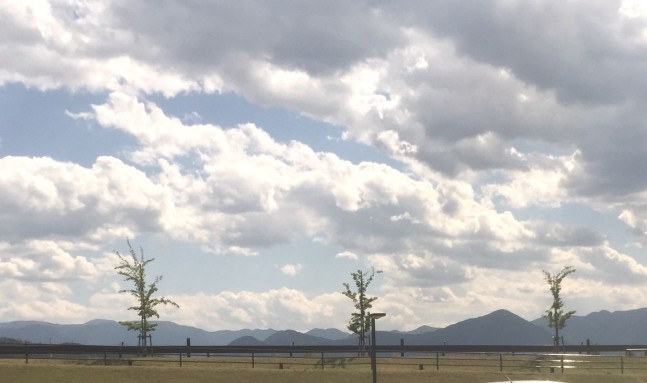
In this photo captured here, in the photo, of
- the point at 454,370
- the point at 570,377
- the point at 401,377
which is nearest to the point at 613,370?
the point at 570,377

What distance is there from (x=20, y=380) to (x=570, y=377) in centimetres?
3388

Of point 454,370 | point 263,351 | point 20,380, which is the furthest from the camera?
point 263,351

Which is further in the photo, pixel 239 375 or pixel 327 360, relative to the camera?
pixel 327 360

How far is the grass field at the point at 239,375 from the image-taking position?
4728 centimetres

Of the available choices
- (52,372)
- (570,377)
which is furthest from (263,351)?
(570,377)

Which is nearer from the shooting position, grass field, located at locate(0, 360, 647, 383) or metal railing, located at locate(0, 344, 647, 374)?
grass field, located at locate(0, 360, 647, 383)

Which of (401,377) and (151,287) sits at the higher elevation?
(151,287)

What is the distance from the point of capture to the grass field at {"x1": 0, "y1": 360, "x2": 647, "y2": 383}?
47281mm

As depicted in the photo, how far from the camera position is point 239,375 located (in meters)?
48.8

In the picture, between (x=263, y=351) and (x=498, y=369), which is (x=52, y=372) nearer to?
(x=263, y=351)

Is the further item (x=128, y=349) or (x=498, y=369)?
(x=128, y=349)

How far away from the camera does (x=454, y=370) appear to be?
53.3 m

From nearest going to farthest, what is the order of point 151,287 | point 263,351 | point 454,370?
point 454,370 → point 263,351 → point 151,287

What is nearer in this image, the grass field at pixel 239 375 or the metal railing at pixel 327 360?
the grass field at pixel 239 375
